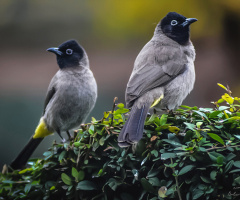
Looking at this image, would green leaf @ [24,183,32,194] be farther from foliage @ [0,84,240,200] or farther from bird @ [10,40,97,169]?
bird @ [10,40,97,169]

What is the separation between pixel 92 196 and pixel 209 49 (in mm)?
2747

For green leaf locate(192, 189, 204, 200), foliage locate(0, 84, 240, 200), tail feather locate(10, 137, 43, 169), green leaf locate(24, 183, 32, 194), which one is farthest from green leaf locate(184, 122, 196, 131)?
tail feather locate(10, 137, 43, 169)

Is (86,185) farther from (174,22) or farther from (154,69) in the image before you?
(174,22)

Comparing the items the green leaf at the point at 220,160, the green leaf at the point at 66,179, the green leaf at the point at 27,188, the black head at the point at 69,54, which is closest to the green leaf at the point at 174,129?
the green leaf at the point at 220,160

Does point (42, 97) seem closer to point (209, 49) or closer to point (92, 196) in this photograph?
point (209, 49)

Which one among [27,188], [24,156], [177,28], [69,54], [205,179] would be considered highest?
[177,28]

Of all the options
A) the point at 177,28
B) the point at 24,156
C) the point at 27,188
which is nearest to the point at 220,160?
the point at 27,188

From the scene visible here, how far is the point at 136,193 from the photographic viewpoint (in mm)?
1885

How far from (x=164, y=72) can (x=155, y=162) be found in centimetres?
120

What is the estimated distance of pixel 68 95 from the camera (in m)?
3.68

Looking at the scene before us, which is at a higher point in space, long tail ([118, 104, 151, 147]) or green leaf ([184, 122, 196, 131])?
green leaf ([184, 122, 196, 131])

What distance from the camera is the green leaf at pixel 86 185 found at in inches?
75.9

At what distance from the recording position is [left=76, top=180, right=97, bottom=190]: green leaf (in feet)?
6.33

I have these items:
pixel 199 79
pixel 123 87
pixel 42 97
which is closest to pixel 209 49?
pixel 199 79
